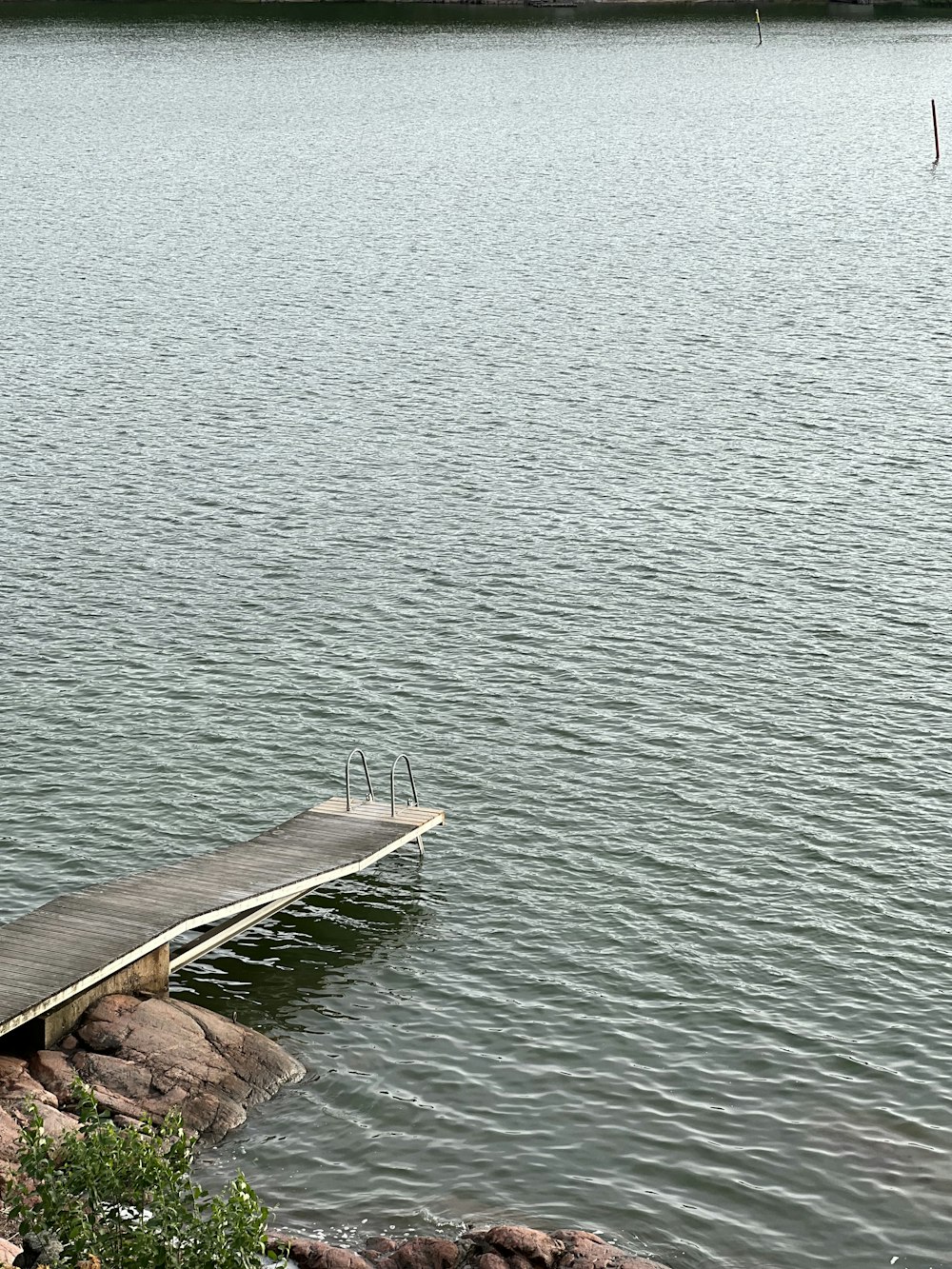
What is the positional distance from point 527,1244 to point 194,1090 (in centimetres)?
596

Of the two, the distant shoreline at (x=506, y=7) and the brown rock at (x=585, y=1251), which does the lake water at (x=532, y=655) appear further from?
the distant shoreline at (x=506, y=7)

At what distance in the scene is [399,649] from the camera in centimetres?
4016

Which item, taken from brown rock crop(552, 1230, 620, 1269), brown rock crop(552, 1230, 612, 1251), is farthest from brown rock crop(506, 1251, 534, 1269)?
brown rock crop(552, 1230, 612, 1251)

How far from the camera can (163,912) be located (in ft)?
88.0

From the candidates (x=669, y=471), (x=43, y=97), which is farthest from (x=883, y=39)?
(x=669, y=471)

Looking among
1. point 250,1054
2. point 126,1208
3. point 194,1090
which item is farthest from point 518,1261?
point 250,1054

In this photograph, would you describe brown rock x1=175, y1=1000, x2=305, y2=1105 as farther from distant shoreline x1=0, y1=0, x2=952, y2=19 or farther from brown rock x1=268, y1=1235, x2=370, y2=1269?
distant shoreline x1=0, y1=0, x2=952, y2=19

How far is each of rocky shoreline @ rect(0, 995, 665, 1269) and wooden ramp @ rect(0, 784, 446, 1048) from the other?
58cm

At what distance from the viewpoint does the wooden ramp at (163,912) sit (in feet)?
79.8

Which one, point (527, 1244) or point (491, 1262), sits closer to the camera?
point (491, 1262)

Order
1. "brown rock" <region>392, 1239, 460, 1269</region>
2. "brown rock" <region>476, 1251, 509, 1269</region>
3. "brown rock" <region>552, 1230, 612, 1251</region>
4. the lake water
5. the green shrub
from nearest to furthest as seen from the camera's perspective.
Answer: the green shrub, "brown rock" <region>476, 1251, 509, 1269</region>, "brown rock" <region>392, 1239, 460, 1269</region>, "brown rock" <region>552, 1230, 612, 1251</region>, the lake water

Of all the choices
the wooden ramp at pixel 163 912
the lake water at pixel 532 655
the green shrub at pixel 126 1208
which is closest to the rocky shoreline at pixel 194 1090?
the wooden ramp at pixel 163 912

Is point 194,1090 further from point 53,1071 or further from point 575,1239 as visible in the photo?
point 575,1239

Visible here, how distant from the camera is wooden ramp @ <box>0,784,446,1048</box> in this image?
2433cm
